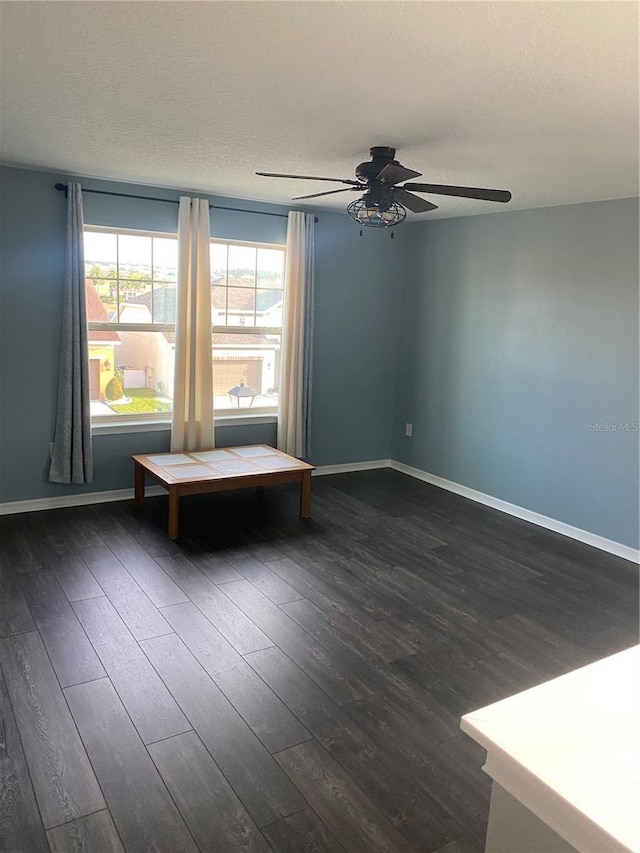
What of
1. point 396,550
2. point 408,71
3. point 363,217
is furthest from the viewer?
point 396,550

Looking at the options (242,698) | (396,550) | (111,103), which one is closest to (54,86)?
(111,103)

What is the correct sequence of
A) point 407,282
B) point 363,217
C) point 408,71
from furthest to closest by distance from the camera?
point 407,282
point 363,217
point 408,71

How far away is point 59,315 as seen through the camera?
4363mm

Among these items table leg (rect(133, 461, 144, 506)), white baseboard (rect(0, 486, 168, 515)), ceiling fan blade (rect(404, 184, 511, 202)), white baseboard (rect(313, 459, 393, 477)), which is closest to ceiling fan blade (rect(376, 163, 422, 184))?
ceiling fan blade (rect(404, 184, 511, 202))

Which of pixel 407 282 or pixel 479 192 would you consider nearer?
pixel 479 192

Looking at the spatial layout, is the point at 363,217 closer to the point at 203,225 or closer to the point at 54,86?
the point at 54,86

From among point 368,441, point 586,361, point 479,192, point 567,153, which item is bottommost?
point 368,441

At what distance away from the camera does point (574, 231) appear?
436 centimetres

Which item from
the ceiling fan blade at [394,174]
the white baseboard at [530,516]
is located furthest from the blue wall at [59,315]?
the ceiling fan blade at [394,174]

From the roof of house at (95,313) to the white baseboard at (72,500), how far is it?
1165 millimetres

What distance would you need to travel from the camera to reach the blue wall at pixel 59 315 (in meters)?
4.21

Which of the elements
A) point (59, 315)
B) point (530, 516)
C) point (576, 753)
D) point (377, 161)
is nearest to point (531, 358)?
point (530, 516)

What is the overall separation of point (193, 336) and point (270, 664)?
2820 millimetres

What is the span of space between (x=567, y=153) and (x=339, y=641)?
8.62ft
